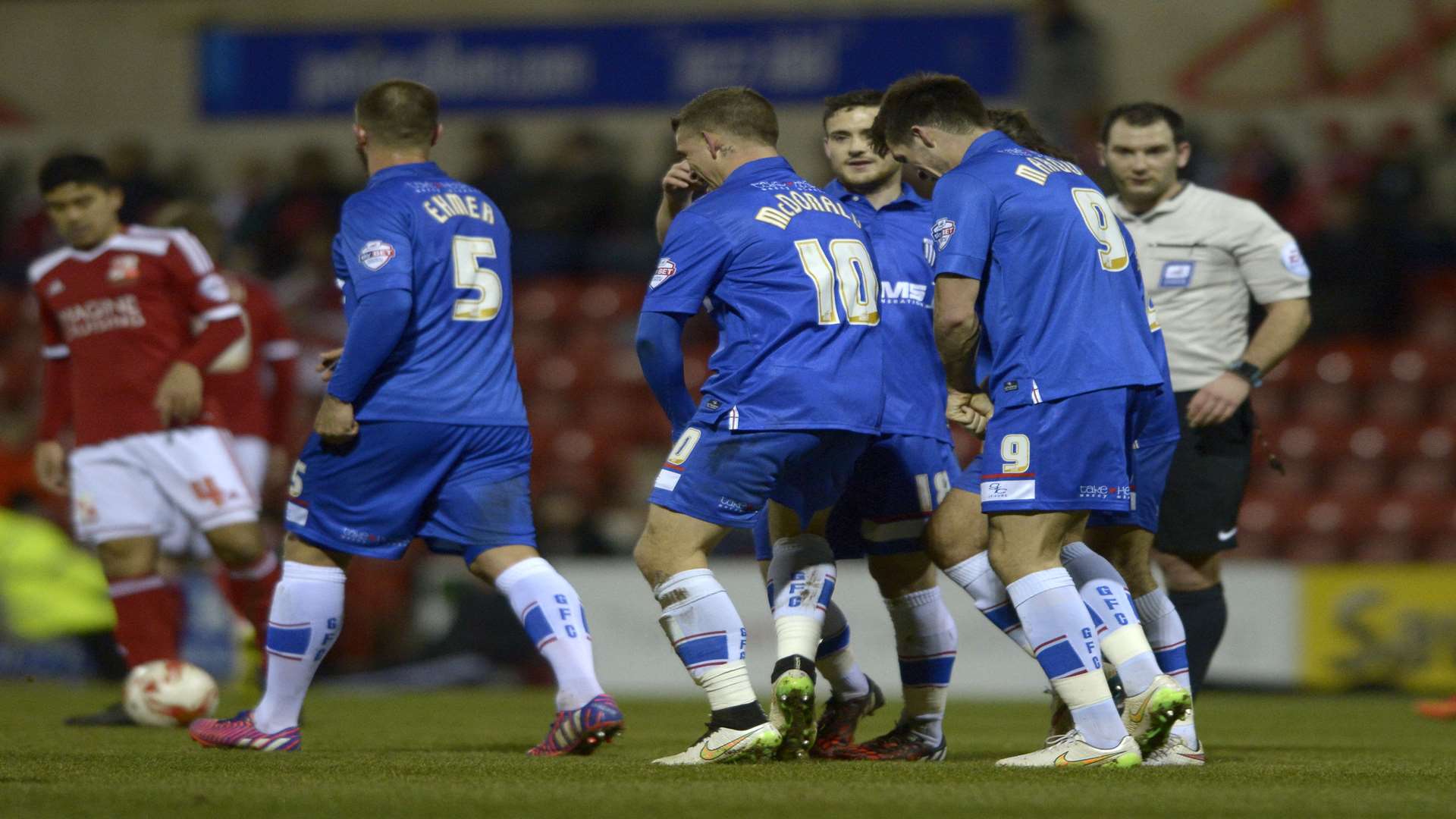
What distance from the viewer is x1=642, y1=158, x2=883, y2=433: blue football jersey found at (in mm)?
5496

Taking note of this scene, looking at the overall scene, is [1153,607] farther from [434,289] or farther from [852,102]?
[434,289]

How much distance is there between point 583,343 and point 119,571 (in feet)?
25.7

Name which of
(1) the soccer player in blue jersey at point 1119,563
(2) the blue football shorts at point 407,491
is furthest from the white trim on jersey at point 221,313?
(1) the soccer player in blue jersey at point 1119,563

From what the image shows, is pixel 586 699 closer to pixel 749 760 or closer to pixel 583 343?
pixel 749 760

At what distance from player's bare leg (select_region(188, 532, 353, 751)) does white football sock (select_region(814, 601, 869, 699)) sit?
1.58 metres

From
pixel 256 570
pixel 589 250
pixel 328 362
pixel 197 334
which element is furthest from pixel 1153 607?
pixel 589 250

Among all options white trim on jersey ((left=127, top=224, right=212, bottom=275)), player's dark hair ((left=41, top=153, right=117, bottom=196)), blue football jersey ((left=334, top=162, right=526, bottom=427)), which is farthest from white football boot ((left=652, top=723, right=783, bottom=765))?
player's dark hair ((left=41, top=153, right=117, bottom=196))

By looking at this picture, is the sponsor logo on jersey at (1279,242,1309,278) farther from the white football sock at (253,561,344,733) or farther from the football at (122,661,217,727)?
the football at (122,661,217,727)

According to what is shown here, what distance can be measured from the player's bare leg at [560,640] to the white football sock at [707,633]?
429 millimetres

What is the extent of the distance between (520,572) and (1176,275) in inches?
105

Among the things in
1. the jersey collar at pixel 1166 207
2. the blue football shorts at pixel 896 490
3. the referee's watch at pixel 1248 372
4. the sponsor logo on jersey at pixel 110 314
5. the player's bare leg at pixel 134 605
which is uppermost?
the jersey collar at pixel 1166 207

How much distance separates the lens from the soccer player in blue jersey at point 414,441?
592 cm

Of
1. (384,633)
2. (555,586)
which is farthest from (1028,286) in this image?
(384,633)

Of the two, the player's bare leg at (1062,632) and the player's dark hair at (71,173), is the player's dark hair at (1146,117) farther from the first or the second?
the player's dark hair at (71,173)
